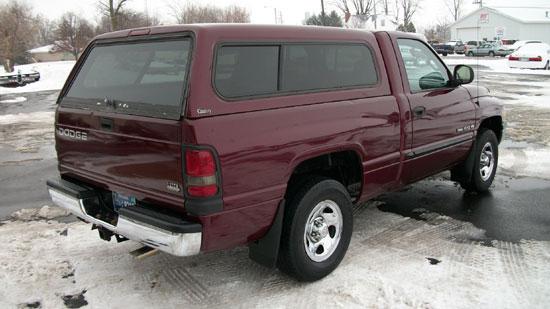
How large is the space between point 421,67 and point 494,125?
6.00 feet

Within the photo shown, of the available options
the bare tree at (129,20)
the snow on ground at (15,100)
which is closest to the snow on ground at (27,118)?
the snow on ground at (15,100)

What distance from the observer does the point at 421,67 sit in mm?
4875

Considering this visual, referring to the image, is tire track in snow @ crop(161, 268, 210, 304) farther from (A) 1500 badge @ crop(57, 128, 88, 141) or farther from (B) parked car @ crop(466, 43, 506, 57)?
(B) parked car @ crop(466, 43, 506, 57)

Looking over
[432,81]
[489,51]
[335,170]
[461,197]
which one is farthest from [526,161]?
[489,51]

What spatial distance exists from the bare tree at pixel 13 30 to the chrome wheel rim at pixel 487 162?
33740mm

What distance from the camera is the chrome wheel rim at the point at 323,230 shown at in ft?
12.3

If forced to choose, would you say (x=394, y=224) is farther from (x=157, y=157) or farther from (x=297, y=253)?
(x=157, y=157)

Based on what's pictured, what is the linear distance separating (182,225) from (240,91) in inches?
36.4

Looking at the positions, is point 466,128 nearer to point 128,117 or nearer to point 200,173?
point 200,173

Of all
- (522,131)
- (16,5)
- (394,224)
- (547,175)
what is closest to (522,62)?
(522,131)

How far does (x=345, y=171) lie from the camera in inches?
166

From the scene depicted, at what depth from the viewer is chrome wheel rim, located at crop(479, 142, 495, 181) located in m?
5.91

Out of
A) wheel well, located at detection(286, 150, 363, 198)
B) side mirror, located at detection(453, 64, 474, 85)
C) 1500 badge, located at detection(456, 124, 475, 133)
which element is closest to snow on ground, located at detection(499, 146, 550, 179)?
1500 badge, located at detection(456, 124, 475, 133)

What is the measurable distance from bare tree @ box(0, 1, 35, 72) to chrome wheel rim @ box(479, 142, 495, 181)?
111 ft
